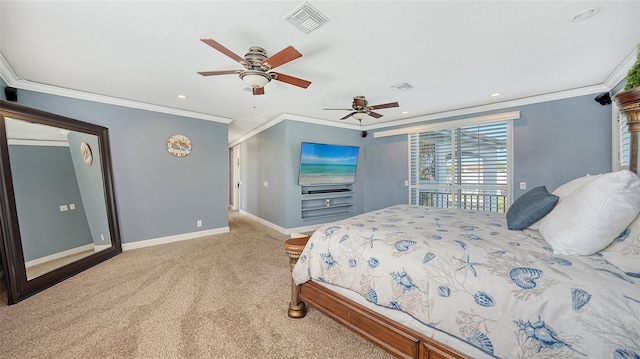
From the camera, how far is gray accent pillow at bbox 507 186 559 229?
62.9 inches

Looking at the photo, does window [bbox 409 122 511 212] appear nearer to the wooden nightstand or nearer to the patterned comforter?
the patterned comforter

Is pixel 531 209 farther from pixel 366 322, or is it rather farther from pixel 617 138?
pixel 617 138

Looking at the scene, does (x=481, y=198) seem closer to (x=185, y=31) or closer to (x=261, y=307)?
(x=261, y=307)

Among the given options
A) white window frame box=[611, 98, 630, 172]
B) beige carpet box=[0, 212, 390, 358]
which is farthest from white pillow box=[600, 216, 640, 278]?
white window frame box=[611, 98, 630, 172]

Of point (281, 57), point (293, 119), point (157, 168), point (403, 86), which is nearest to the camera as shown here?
point (281, 57)

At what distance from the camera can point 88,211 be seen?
3.13 m

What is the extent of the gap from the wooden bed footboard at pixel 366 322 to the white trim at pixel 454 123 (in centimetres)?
397

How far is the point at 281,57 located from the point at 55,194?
3.31 m

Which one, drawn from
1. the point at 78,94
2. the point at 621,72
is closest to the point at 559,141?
the point at 621,72

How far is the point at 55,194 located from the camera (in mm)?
2766

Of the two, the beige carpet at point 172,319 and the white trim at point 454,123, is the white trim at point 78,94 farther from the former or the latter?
the white trim at point 454,123

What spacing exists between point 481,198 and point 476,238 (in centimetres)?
335

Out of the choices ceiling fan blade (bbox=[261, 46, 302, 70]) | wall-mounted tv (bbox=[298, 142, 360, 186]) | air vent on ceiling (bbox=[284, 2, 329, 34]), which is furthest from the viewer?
wall-mounted tv (bbox=[298, 142, 360, 186])

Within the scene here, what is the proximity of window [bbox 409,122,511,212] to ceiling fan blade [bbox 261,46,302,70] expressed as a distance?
3.87 m
